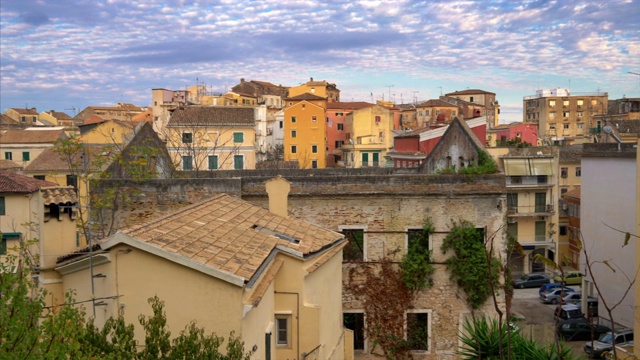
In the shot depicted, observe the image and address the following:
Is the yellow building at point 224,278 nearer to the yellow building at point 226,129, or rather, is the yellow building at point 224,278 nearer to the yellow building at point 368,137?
the yellow building at point 226,129

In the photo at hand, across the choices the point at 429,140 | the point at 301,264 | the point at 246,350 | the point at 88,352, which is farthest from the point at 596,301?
the point at 88,352

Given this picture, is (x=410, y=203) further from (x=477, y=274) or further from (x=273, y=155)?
(x=273, y=155)

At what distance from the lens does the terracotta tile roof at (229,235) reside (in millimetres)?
8309

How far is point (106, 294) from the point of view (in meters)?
8.27

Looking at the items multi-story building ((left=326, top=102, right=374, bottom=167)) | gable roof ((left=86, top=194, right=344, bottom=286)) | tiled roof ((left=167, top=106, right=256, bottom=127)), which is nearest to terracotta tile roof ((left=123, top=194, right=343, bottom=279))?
gable roof ((left=86, top=194, right=344, bottom=286))

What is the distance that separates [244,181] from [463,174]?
6.19 metres

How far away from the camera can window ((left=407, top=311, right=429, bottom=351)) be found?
682 inches

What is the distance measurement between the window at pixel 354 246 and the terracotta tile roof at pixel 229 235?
13.1 feet

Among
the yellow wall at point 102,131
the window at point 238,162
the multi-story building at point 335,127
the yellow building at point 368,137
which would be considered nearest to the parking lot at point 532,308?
the window at point 238,162

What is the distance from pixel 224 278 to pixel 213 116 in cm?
3818

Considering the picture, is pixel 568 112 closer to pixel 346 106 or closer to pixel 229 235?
pixel 346 106

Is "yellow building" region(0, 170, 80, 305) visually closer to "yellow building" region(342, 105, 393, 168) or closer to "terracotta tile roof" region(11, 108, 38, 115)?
"yellow building" region(342, 105, 393, 168)

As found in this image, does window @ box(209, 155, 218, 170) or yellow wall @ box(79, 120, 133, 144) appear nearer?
window @ box(209, 155, 218, 170)

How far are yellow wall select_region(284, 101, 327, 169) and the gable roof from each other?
41.8m
